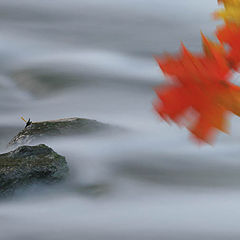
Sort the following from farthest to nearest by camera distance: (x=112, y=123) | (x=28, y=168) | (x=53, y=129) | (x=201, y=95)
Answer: (x=112, y=123)
(x=53, y=129)
(x=28, y=168)
(x=201, y=95)

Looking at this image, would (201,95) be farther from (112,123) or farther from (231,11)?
(112,123)

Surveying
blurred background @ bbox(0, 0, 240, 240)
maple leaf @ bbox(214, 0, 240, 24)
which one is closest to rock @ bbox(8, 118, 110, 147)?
blurred background @ bbox(0, 0, 240, 240)

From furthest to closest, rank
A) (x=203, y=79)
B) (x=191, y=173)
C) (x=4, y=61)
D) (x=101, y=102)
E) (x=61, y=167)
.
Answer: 1. (x=4, y=61)
2. (x=101, y=102)
3. (x=191, y=173)
4. (x=61, y=167)
5. (x=203, y=79)

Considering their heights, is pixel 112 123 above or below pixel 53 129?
above

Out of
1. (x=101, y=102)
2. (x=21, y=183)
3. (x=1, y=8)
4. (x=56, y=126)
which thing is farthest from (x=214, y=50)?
(x=1, y=8)

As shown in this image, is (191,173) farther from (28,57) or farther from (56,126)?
(28,57)

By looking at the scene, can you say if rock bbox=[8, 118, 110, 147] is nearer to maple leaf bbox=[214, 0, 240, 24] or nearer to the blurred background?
the blurred background

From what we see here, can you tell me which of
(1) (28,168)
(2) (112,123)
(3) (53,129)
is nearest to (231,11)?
(1) (28,168)

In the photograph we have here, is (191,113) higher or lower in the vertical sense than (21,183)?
lower
